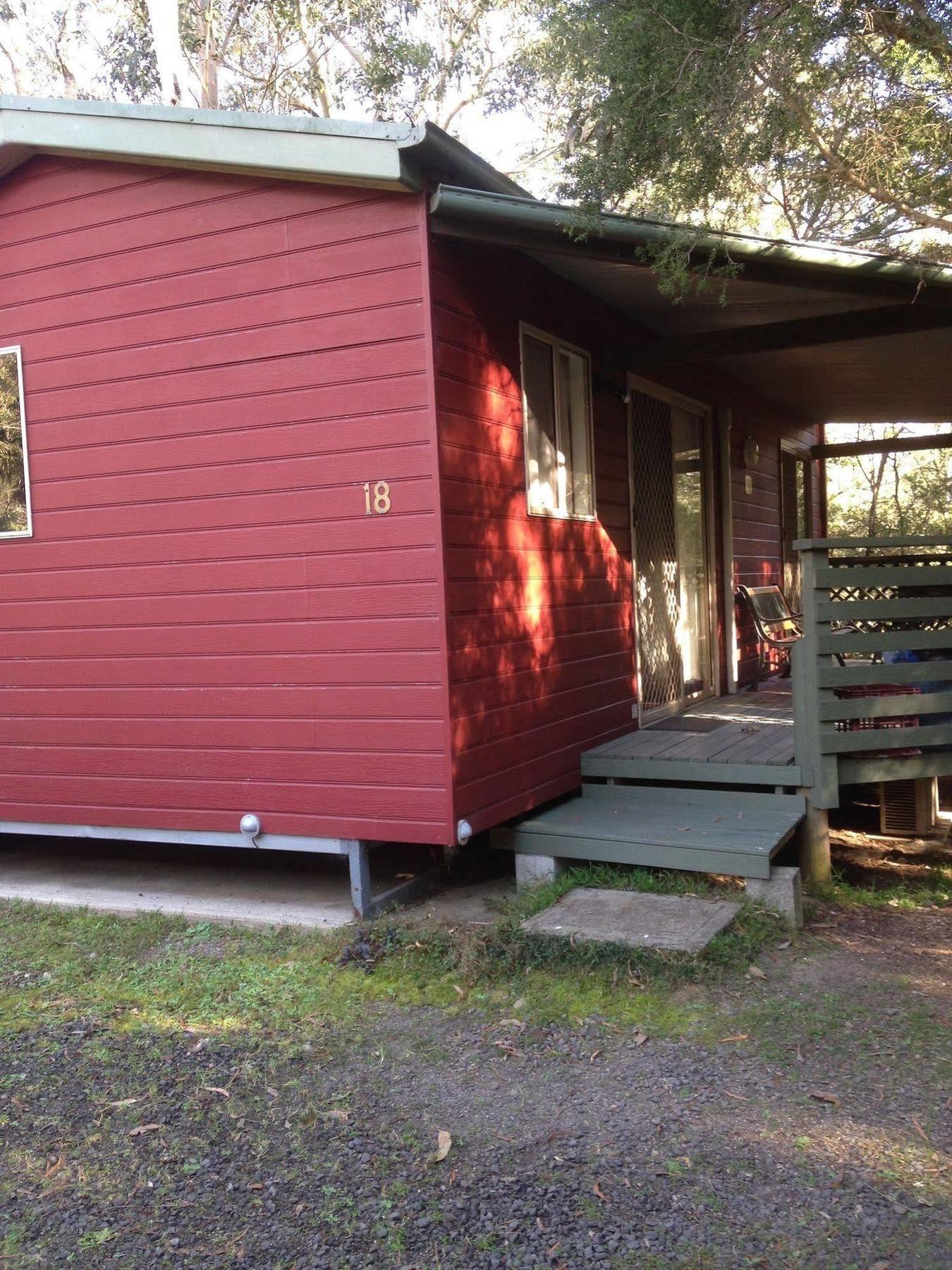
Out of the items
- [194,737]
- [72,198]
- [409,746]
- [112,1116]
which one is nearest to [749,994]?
[409,746]

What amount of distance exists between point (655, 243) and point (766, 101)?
1.55m

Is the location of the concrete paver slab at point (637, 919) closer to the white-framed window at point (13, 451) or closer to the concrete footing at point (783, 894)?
the concrete footing at point (783, 894)

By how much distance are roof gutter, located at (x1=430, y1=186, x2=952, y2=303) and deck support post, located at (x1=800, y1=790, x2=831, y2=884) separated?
248 cm

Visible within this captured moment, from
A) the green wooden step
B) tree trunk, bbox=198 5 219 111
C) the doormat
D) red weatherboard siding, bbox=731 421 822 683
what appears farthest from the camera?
tree trunk, bbox=198 5 219 111

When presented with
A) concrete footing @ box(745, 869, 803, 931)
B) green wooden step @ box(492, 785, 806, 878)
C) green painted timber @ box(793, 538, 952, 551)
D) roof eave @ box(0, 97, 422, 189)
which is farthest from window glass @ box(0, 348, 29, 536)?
concrete footing @ box(745, 869, 803, 931)

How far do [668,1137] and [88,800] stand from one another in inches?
147

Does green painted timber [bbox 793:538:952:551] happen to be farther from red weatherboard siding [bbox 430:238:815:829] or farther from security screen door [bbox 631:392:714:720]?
security screen door [bbox 631:392:714:720]

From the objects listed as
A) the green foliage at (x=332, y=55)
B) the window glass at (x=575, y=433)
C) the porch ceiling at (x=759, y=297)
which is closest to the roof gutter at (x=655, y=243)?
the porch ceiling at (x=759, y=297)

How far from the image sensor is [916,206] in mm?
6711

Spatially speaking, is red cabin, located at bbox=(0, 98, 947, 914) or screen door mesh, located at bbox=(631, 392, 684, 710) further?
screen door mesh, located at bbox=(631, 392, 684, 710)

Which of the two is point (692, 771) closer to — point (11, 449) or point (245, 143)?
point (245, 143)

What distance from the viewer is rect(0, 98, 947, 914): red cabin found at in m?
4.73

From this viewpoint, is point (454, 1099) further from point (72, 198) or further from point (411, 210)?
point (72, 198)

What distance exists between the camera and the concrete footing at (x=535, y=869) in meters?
5.20
